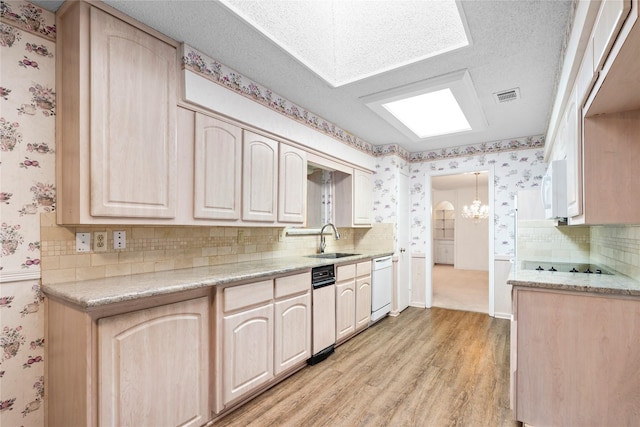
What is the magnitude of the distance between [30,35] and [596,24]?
8.82 ft

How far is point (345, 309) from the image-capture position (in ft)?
10.7

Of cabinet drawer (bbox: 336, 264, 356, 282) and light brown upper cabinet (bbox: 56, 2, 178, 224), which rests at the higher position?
light brown upper cabinet (bbox: 56, 2, 178, 224)

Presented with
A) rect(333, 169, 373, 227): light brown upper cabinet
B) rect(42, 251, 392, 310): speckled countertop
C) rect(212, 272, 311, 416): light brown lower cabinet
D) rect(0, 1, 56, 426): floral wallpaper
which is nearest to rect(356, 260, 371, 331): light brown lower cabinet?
rect(333, 169, 373, 227): light brown upper cabinet

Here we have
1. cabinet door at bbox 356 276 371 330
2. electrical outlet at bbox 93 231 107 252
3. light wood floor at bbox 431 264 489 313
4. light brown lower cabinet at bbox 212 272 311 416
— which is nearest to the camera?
electrical outlet at bbox 93 231 107 252

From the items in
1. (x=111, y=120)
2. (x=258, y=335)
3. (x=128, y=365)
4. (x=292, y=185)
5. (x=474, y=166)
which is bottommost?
(x=258, y=335)

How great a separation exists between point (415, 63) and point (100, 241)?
2356 mm

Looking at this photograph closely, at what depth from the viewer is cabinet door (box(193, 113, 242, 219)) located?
2135mm

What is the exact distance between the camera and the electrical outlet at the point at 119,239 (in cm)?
195

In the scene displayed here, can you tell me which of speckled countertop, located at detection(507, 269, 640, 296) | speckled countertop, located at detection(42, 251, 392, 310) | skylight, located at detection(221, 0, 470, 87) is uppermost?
skylight, located at detection(221, 0, 470, 87)

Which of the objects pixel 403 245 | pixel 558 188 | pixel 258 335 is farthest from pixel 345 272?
pixel 558 188

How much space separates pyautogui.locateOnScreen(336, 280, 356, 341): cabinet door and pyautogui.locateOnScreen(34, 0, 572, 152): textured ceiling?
1.79 metres

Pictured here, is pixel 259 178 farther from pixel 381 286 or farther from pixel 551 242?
pixel 551 242

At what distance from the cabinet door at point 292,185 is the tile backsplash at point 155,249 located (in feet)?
1.10

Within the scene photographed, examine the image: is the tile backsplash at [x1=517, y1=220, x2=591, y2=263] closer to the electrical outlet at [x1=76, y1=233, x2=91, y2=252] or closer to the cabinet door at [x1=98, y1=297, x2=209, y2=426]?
the cabinet door at [x1=98, y1=297, x2=209, y2=426]
